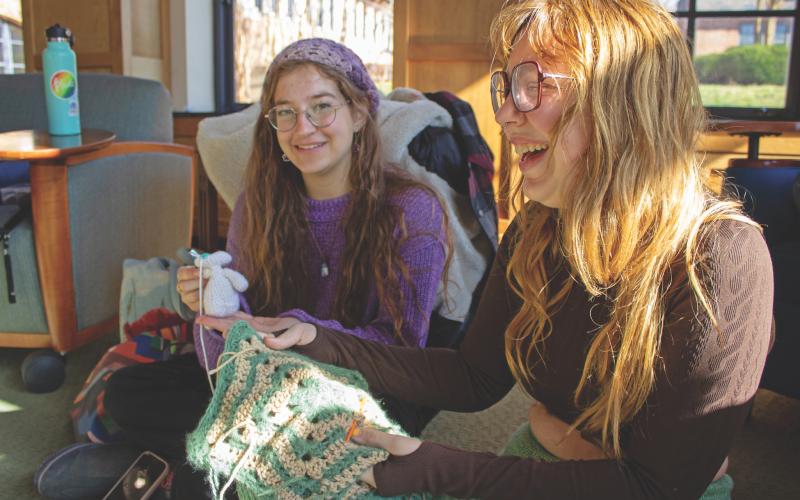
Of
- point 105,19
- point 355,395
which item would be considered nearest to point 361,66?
point 355,395

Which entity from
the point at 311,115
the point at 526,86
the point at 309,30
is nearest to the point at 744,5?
the point at 309,30

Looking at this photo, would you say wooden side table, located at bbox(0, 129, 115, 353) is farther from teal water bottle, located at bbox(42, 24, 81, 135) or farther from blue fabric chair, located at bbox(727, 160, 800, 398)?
blue fabric chair, located at bbox(727, 160, 800, 398)

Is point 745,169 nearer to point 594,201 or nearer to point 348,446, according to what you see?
point 594,201

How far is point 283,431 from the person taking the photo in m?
0.89

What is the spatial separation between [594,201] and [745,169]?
1353 millimetres

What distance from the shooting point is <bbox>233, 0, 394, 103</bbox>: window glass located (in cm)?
372

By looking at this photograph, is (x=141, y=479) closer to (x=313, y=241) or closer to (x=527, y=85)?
(x=313, y=241)

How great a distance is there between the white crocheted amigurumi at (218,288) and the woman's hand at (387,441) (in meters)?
0.50

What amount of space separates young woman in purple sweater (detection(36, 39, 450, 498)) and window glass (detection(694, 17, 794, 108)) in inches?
83.0

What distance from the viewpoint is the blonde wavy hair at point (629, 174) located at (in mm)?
848

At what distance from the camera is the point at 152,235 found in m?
2.55

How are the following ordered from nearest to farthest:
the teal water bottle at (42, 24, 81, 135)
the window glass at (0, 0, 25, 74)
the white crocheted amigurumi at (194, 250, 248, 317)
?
1. the white crocheted amigurumi at (194, 250, 248, 317)
2. the teal water bottle at (42, 24, 81, 135)
3. the window glass at (0, 0, 25, 74)

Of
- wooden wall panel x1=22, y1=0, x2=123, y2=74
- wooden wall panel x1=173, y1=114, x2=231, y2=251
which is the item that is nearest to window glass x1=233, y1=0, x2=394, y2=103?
wooden wall panel x1=173, y1=114, x2=231, y2=251

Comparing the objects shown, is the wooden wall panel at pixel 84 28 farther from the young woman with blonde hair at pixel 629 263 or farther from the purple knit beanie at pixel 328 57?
the young woman with blonde hair at pixel 629 263
